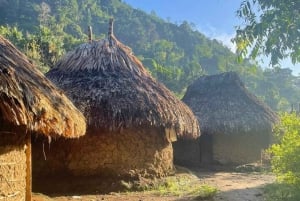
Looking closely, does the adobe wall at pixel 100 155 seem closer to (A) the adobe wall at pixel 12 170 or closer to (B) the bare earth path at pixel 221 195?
(B) the bare earth path at pixel 221 195

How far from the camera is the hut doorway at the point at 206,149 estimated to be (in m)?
14.9

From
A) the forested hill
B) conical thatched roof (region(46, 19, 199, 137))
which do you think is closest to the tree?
conical thatched roof (region(46, 19, 199, 137))

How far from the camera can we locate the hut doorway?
14.9 m

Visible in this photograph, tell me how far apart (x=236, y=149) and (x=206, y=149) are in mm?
1147

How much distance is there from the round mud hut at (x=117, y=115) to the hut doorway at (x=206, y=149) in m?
4.54

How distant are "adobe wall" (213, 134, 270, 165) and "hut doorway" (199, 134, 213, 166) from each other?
0.17m

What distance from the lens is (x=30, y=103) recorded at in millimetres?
5215

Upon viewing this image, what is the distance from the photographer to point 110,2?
57062 millimetres

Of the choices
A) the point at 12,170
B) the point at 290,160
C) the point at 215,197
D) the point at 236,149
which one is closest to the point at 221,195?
the point at 215,197

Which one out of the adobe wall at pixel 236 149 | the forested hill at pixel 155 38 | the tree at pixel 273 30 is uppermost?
the forested hill at pixel 155 38

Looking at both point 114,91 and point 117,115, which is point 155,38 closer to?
point 114,91

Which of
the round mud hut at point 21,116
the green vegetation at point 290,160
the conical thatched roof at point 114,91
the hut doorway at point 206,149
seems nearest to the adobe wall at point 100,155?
the conical thatched roof at point 114,91

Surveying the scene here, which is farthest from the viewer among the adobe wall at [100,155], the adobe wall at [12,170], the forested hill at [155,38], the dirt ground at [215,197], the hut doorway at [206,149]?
the forested hill at [155,38]

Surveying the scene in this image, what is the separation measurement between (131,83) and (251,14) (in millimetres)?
3642
